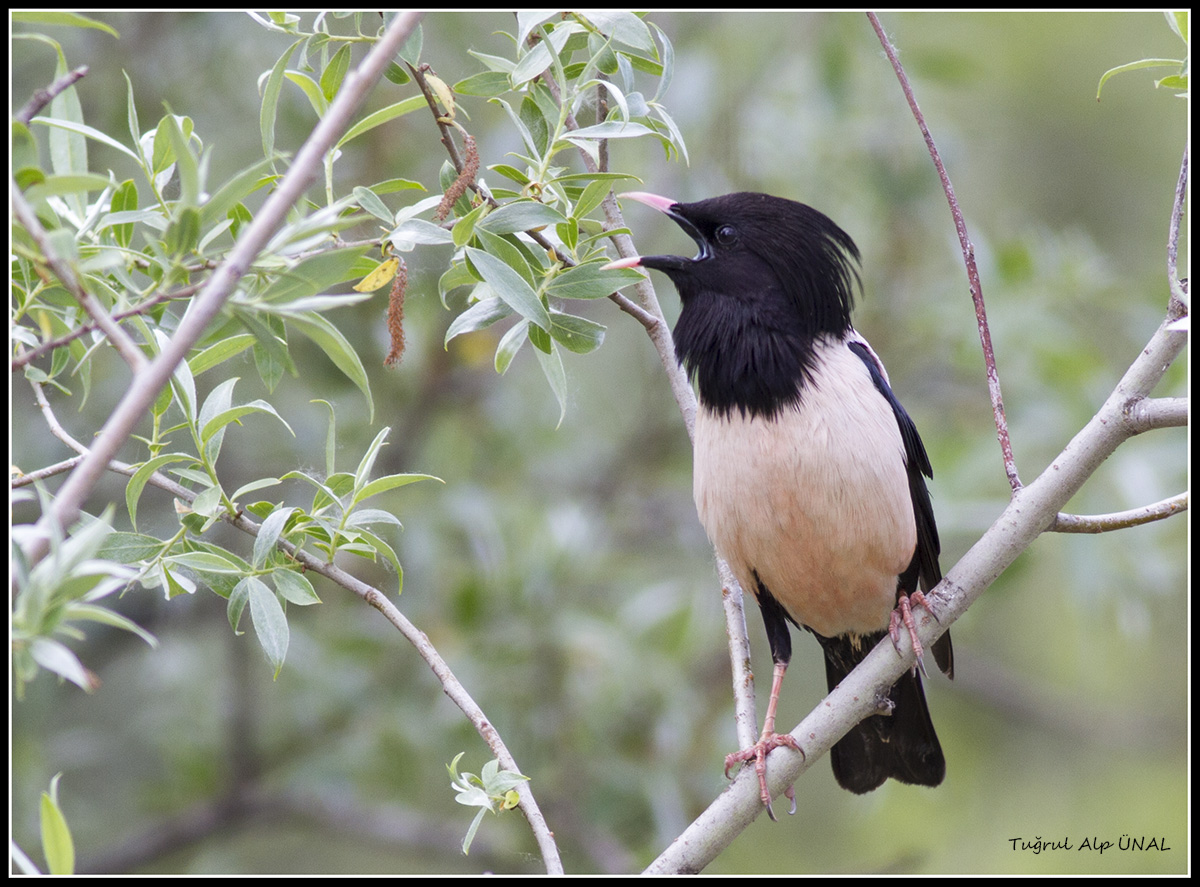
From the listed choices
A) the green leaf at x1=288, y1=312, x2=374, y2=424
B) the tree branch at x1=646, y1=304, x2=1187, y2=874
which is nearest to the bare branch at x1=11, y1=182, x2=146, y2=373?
the green leaf at x1=288, y1=312, x2=374, y2=424

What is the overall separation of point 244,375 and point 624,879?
Result: 133 inches

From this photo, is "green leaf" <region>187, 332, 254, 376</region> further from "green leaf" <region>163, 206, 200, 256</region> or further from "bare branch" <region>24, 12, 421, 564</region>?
"bare branch" <region>24, 12, 421, 564</region>

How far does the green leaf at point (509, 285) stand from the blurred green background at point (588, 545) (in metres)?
2.04

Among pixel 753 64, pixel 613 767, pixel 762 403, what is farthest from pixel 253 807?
pixel 753 64

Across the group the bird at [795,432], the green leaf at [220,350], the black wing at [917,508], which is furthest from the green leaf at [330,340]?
the black wing at [917,508]

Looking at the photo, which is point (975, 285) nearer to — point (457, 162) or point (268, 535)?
point (457, 162)

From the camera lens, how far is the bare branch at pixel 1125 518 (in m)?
2.48

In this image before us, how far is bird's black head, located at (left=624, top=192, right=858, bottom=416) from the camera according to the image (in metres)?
3.12

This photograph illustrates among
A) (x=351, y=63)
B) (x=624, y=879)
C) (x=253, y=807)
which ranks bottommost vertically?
(x=253, y=807)

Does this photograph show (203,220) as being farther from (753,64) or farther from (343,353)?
(753,64)

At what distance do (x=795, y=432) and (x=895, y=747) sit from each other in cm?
128

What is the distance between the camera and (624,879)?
101 inches

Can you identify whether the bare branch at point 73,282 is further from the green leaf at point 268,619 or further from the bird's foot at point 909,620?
the bird's foot at point 909,620

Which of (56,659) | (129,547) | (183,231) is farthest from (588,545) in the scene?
(56,659)
